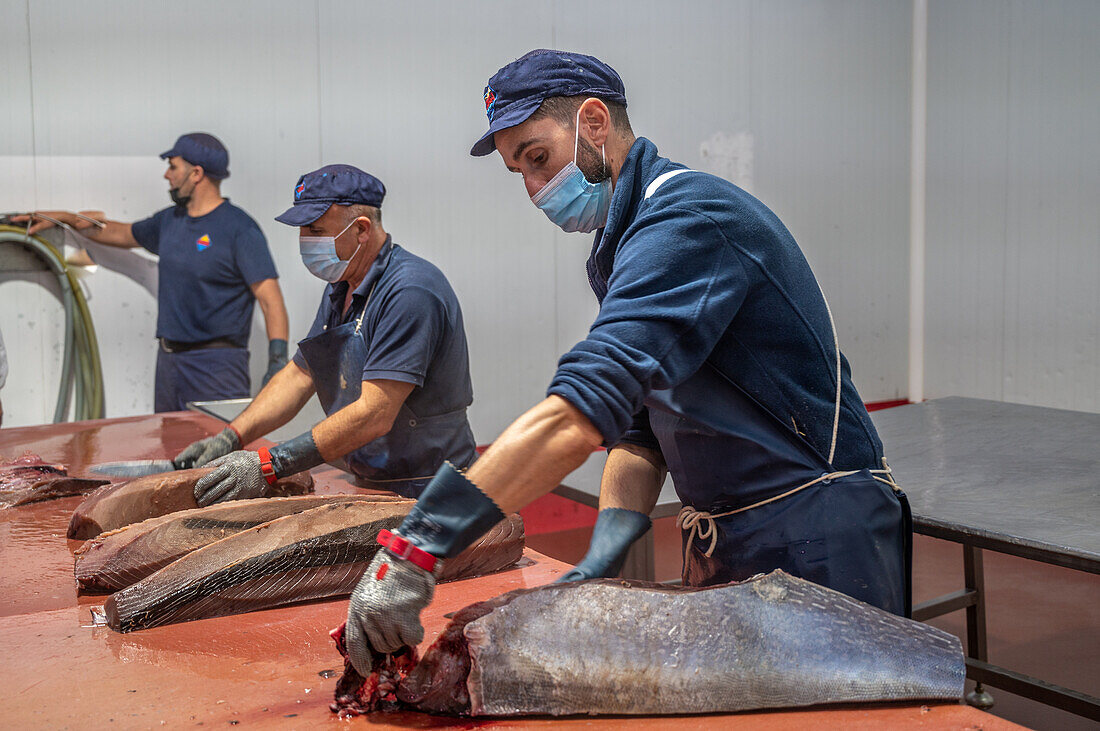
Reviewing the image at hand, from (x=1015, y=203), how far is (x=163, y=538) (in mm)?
6519

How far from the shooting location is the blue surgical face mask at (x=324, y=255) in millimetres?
2897

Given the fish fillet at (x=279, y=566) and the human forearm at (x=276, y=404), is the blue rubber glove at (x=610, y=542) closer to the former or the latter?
the fish fillet at (x=279, y=566)

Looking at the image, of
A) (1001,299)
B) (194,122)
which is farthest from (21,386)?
(1001,299)

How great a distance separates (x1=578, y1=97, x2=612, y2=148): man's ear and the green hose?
4.18 metres

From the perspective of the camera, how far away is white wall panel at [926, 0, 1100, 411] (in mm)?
6312

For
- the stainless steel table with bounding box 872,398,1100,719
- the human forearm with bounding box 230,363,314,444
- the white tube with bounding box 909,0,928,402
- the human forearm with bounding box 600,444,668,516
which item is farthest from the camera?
the white tube with bounding box 909,0,928,402

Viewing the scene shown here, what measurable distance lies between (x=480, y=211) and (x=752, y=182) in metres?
2.15

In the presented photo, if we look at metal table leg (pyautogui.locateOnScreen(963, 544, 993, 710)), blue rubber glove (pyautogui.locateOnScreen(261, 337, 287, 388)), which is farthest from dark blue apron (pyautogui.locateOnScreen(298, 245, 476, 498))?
blue rubber glove (pyautogui.locateOnScreen(261, 337, 287, 388))

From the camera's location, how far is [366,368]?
2.61 meters

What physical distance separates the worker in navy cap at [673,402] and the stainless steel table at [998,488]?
2.33 feet

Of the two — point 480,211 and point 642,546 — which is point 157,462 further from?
point 480,211

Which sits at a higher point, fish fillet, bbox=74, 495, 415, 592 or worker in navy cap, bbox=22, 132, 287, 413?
worker in navy cap, bbox=22, 132, 287, 413

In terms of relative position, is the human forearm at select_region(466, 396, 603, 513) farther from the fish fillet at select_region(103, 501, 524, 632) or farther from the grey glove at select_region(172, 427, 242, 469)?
the grey glove at select_region(172, 427, 242, 469)

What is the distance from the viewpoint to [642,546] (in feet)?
11.1
